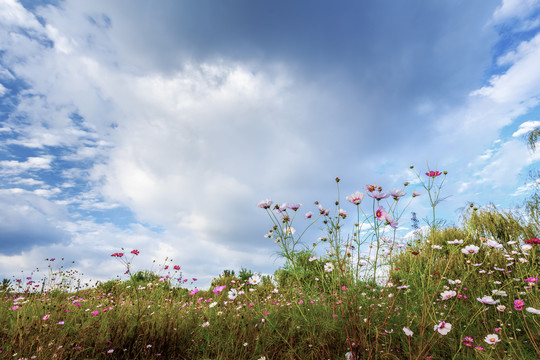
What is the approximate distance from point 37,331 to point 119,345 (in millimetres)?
879

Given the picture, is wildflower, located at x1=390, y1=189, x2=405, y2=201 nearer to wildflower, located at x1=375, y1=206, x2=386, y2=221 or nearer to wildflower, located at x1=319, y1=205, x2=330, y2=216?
wildflower, located at x1=375, y1=206, x2=386, y2=221

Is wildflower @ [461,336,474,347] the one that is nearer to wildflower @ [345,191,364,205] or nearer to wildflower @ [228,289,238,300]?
wildflower @ [345,191,364,205]

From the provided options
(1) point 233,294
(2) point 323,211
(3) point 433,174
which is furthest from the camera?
(1) point 233,294

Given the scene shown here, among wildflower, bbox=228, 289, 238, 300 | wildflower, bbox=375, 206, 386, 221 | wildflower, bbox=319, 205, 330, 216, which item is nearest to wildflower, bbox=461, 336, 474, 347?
Answer: wildflower, bbox=375, 206, 386, 221

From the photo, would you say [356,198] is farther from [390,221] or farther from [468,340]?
[468,340]

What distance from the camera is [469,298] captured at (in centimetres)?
491

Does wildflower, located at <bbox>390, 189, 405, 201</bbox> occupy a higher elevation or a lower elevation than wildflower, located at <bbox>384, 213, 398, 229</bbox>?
higher

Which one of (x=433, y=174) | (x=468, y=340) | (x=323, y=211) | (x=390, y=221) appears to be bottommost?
(x=468, y=340)

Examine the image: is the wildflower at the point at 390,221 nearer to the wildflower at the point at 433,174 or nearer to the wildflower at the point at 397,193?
the wildflower at the point at 397,193

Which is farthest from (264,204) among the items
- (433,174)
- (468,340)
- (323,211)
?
(468,340)

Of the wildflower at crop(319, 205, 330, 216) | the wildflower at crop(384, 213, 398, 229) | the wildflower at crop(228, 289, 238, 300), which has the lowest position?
the wildflower at crop(228, 289, 238, 300)

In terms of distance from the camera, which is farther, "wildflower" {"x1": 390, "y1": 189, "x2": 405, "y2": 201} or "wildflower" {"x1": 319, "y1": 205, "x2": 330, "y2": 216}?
"wildflower" {"x1": 319, "y1": 205, "x2": 330, "y2": 216}

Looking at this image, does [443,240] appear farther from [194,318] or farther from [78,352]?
[78,352]

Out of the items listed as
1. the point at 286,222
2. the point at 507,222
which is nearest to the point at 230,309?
the point at 286,222
